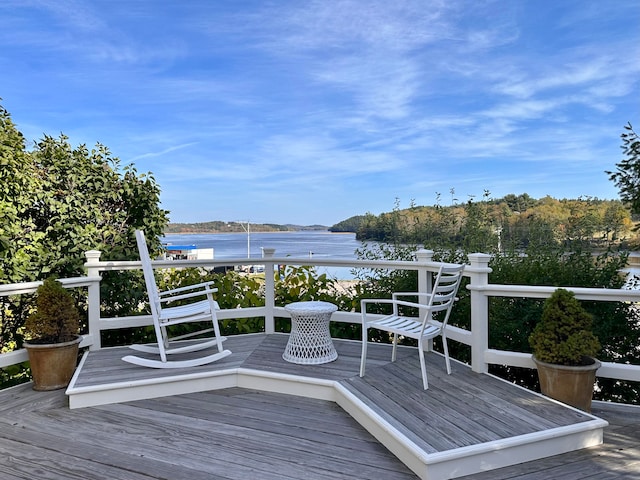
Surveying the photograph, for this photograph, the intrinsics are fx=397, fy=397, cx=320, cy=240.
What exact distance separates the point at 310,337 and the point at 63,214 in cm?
311

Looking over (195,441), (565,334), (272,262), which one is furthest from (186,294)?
(565,334)

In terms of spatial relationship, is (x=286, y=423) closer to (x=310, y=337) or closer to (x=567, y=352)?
(x=310, y=337)

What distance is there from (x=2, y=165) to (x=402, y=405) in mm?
4224

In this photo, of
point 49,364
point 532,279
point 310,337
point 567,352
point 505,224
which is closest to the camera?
point 567,352

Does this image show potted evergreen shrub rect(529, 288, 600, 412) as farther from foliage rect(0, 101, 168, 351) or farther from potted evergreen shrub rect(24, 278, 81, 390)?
foliage rect(0, 101, 168, 351)

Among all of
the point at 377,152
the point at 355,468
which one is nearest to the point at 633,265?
the point at 355,468

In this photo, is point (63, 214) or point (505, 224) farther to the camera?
point (505, 224)

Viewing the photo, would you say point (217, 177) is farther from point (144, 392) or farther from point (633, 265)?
point (633, 265)

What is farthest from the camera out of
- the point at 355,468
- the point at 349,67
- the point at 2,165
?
the point at 349,67

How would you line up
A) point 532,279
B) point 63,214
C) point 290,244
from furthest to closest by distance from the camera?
point 290,244 → point 63,214 → point 532,279

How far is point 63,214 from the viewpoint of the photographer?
439 cm

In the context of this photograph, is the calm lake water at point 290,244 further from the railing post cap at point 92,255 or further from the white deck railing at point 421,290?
the railing post cap at point 92,255

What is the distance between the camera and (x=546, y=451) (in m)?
2.22

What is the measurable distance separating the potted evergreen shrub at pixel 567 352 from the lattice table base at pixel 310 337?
5.44ft
